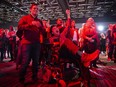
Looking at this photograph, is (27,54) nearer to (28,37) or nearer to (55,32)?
(28,37)

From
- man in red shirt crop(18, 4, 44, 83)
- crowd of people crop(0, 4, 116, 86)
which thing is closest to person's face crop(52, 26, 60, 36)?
crowd of people crop(0, 4, 116, 86)

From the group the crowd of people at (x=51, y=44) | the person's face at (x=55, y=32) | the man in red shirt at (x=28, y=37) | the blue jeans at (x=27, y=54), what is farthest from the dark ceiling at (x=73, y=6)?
the blue jeans at (x=27, y=54)

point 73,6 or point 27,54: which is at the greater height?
point 73,6

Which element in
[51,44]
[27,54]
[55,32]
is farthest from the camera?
[55,32]

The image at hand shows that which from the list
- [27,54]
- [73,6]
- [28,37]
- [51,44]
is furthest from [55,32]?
[73,6]

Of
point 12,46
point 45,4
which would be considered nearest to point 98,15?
point 45,4

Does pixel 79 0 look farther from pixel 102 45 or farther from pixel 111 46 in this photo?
pixel 111 46

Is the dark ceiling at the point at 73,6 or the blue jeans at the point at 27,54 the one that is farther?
the dark ceiling at the point at 73,6

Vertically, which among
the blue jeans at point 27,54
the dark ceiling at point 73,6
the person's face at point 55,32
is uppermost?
the dark ceiling at point 73,6

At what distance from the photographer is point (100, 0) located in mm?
16391

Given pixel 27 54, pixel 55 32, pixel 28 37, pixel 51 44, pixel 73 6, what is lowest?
pixel 27 54

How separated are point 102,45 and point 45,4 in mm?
6896

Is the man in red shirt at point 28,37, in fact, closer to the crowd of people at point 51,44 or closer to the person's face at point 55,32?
the crowd of people at point 51,44

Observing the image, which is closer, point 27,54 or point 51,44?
point 27,54
